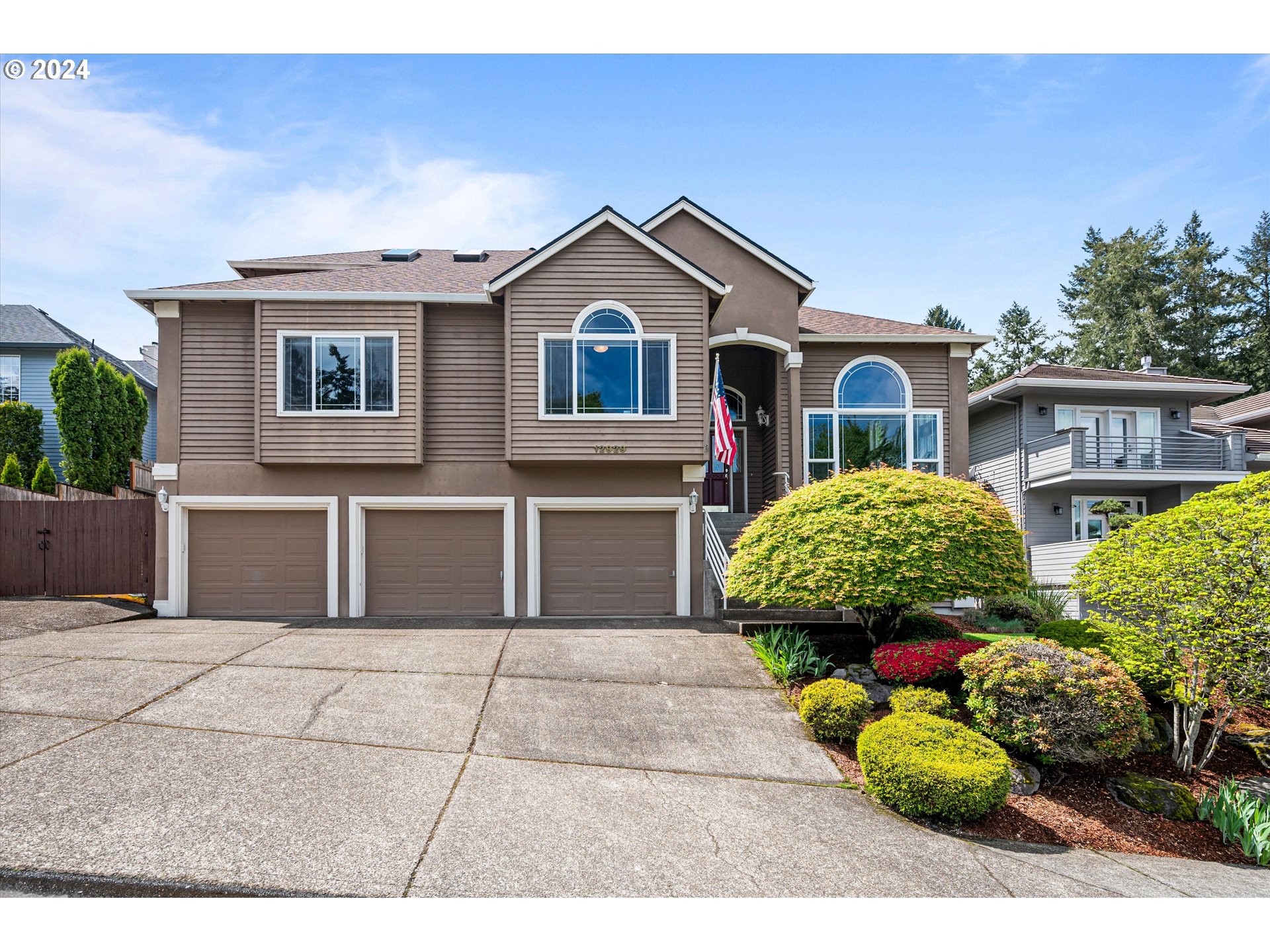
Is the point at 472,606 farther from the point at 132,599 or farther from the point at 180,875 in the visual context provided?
the point at 180,875

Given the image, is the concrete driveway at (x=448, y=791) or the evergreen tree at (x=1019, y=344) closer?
the concrete driveway at (x=448, y=791)

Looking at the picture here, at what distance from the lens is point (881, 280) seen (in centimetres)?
2030

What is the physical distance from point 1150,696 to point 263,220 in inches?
631

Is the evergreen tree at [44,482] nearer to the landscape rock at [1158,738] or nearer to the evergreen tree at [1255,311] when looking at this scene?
the landscape rock at [1158,738]

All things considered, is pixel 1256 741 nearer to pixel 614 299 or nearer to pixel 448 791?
pixel 448 791

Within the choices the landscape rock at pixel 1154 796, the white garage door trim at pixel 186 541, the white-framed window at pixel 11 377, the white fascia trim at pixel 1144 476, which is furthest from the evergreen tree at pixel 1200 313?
the white-framed window at pixel 11 377

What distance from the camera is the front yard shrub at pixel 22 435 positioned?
20109 mm

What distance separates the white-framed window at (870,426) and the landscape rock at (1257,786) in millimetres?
8380

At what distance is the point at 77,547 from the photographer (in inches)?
545

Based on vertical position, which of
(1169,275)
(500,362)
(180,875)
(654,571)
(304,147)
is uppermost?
(1169,275)

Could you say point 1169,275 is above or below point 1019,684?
above

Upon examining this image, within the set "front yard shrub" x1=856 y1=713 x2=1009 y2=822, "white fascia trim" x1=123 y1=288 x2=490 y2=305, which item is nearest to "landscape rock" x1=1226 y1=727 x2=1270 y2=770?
"front yard shrub" x1=856 y1=713 x2=1009 y2=822

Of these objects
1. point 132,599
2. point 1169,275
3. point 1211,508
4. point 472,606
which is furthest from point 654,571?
point 1169,275

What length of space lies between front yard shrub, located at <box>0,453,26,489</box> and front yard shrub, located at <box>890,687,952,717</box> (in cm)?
2011
